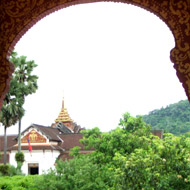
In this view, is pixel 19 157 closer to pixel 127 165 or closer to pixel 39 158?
Answer: pixel 39 158

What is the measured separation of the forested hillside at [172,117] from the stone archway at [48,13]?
26389mm

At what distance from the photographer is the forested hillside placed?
2883 centimetres

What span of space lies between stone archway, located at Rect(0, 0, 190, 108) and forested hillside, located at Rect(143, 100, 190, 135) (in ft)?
86.6

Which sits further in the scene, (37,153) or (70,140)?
(70,140)

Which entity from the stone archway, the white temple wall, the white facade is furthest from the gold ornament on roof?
the stone archway

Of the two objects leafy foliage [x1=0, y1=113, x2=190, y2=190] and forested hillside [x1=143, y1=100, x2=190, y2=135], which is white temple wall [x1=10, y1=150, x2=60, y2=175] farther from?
forested hillside [x1=143, y1=100, x2=190, y2=135]

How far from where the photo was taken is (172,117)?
33438 mm

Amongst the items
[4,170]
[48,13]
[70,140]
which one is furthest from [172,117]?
[48,13]

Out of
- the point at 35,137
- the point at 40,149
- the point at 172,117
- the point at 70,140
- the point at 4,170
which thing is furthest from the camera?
the point at 172,117

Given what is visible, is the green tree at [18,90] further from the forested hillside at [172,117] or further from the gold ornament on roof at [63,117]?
the forested hillside at [172,117]

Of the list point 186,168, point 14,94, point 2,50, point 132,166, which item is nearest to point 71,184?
point 132,166

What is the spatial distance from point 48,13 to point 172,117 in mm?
33046

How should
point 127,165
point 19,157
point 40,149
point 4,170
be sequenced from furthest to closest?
point 40,149
point 19,157
point 4,170
point 127,165

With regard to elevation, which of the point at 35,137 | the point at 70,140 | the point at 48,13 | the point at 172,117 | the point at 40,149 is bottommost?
the point at 40,149
